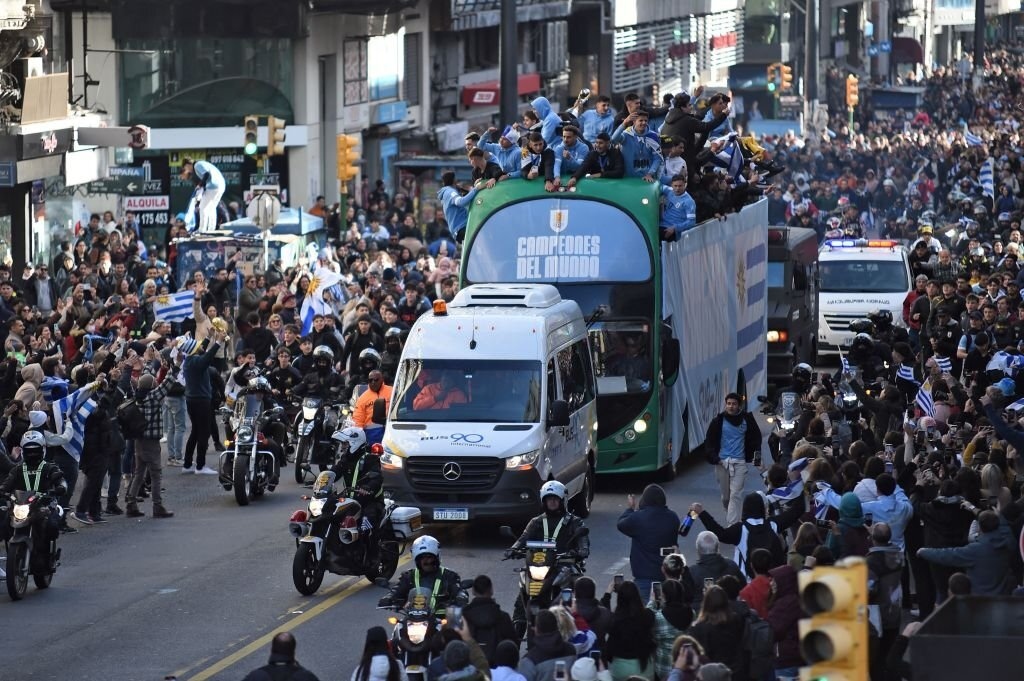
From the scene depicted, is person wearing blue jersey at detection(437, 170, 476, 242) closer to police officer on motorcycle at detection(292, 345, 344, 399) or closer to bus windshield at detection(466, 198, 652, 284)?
bus windshield at detection(466, 198, 652, 284)

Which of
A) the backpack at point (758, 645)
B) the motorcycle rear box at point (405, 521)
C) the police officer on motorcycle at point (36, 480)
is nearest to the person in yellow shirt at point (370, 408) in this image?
the motorcycle rear box at point (405, 521)

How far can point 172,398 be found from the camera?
26.1 meters

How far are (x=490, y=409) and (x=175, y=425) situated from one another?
6.82 m

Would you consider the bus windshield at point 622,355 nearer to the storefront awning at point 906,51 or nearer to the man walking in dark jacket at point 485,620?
the man walking in dark jacket at point 485,620

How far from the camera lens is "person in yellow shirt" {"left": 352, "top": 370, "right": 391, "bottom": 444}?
22656 millimetres

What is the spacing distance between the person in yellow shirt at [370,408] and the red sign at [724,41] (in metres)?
73.6

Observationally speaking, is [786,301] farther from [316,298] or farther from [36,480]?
[36,480]

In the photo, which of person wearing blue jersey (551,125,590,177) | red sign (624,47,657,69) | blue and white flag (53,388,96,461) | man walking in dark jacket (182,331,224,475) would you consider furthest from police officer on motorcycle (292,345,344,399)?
red sign (624,47,657,69)

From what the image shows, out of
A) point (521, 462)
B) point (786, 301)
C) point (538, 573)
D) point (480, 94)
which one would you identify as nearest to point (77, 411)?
point (521, 462)

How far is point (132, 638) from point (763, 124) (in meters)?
61.2

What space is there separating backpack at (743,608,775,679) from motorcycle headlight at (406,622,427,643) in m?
2.33

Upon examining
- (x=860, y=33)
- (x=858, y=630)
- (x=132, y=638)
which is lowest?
(x=132, y=638)

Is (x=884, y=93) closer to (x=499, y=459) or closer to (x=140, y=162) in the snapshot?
(x=140, y=162)

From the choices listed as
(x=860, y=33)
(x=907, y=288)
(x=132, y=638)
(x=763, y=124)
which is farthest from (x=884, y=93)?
(x=132, y=638)
